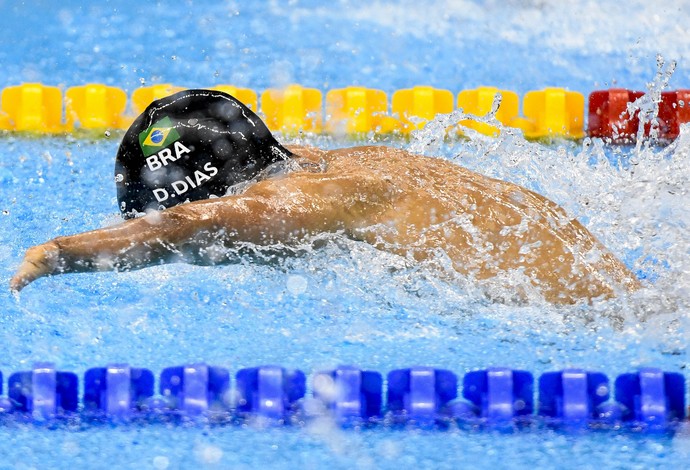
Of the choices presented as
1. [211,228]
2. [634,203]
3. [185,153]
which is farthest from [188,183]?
[634,203]

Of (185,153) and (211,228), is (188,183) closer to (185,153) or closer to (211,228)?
(185,153)

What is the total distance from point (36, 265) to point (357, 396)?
0.67 m

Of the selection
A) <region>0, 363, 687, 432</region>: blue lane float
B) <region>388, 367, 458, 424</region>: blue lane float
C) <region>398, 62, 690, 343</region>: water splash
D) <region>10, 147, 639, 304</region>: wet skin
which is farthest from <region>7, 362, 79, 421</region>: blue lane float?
<region>398, 62, 690, 343</region>: water splash

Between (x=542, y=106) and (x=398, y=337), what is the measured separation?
92.1 inches

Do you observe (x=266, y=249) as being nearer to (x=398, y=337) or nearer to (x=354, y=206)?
(x=354, y=206)

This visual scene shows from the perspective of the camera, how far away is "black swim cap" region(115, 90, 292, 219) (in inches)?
82.0

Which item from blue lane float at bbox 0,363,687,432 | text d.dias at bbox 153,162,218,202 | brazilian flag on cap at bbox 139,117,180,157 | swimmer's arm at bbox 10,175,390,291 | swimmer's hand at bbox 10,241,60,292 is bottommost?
blue lane float at bbox 0,363,687,432

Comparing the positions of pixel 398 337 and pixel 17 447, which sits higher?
pixel 398 337

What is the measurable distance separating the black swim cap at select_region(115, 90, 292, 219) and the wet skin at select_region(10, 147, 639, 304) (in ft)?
0.25

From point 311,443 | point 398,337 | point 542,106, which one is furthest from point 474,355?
point 542,106

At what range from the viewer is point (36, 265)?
1.76 m

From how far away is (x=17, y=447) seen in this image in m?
1.90

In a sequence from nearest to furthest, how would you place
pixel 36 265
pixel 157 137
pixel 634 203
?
pixel 36 265 < pixel 157 137 < pixel 634 203

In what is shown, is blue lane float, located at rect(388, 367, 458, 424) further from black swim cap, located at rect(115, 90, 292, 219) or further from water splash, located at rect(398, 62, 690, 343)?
black swim cap, located at rect(115, 90, 292, 219)
